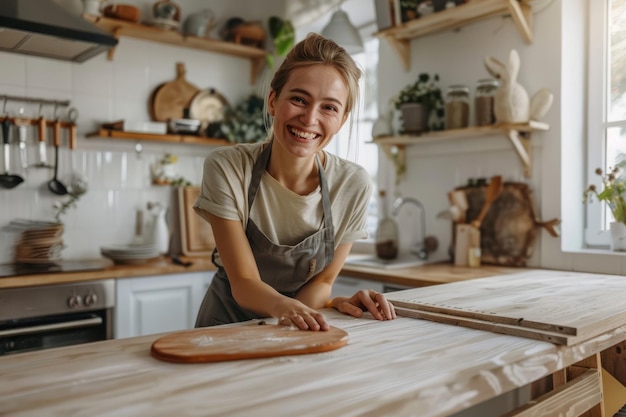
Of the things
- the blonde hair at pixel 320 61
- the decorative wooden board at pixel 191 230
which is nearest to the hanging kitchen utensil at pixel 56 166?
the decorative wooden board at pixel 191 230

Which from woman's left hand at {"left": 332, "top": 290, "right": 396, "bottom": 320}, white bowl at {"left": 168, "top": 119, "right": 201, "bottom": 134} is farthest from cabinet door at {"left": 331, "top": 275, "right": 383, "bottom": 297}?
white bowl at {"left": 168, "top": 119, "right": 201, "bottom": 134}

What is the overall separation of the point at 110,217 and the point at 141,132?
0.50m

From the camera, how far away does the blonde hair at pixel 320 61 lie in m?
1.37

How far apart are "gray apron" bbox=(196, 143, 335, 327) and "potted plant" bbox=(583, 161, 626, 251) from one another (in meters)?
1.26

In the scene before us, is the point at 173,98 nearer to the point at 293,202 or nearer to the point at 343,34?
the point at 343,34

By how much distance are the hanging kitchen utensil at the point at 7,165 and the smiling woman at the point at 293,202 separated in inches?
64.5

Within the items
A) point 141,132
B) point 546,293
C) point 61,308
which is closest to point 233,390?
point 546,293

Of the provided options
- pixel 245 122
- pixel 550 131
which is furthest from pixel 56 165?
pixel 550 131

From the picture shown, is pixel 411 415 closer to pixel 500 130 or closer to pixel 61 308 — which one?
pixel 500 130

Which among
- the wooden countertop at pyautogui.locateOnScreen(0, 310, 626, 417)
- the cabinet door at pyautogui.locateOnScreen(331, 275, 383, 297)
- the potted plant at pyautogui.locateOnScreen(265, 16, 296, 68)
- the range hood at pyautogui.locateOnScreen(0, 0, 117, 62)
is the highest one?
the potted plant at pyautogui.locateOnScreen(265, 16, 296, 68)

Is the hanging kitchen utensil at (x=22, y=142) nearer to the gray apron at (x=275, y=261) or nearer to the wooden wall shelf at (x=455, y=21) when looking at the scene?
the gray apron at (x=275, y=261)

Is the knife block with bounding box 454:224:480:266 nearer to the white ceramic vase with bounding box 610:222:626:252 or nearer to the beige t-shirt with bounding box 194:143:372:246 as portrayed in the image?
the white ceramic vase with bounding box 610:222:626:252

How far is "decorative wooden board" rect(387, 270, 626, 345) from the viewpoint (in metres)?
1.09

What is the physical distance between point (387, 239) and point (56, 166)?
1.72m
